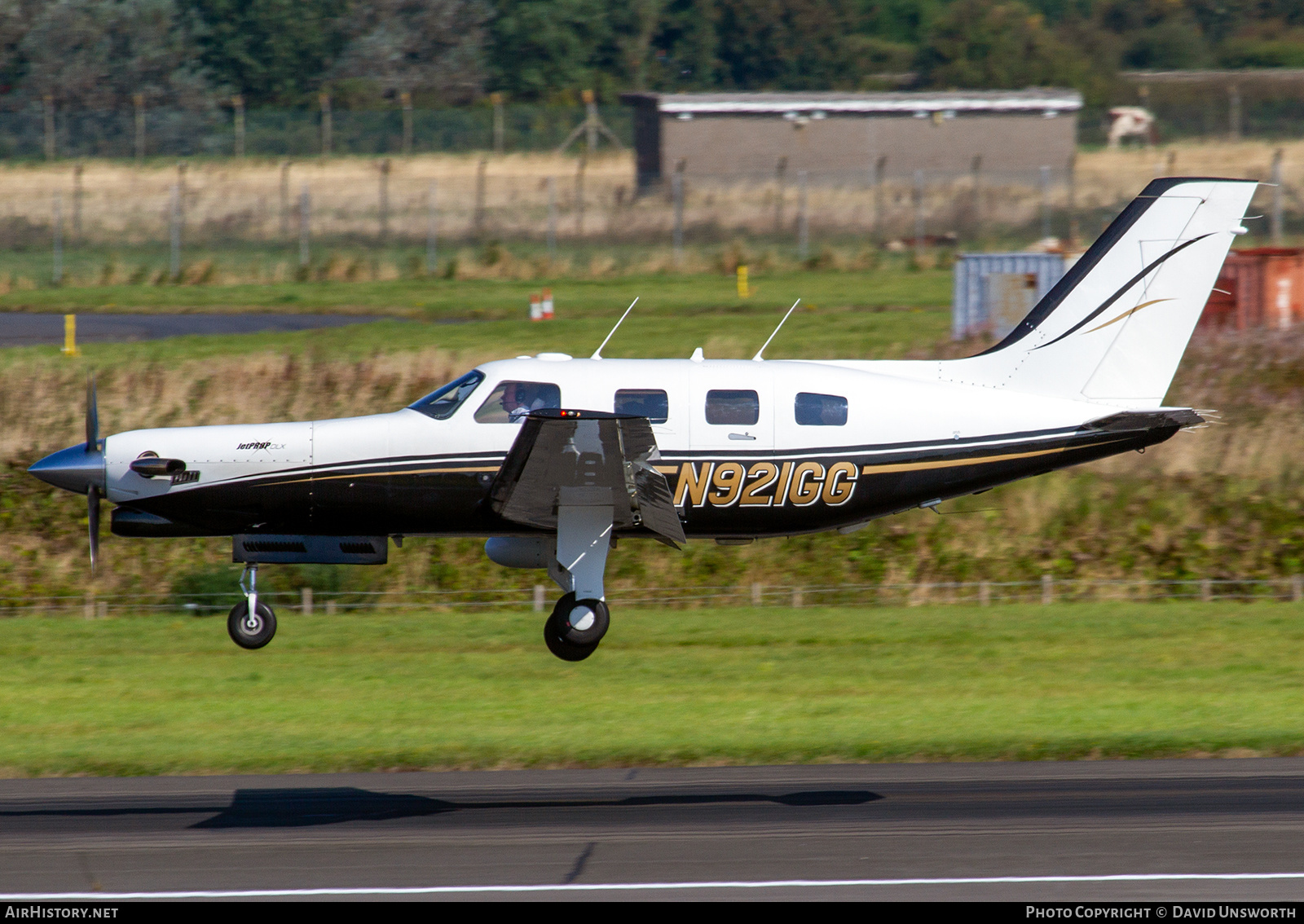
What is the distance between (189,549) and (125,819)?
1216 cm

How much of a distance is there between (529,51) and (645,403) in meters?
71.8

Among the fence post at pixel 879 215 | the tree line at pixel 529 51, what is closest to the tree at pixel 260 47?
the tree line at pixel 529 51

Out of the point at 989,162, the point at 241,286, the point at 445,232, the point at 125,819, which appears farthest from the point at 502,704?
the point at 989,162

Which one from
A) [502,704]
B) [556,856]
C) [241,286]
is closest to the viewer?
[556,856]

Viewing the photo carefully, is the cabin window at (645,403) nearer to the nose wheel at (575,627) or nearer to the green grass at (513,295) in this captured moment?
the nose wheel at (575,627)

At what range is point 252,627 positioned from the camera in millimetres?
15781

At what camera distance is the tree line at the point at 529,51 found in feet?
238

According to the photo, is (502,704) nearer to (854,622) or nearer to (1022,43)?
(854,622)

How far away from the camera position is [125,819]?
615 inches

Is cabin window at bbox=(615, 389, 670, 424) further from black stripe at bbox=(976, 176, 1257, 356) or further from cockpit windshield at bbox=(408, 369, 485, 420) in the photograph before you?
black stripe at bbox=(976, 176, 1257, 356)

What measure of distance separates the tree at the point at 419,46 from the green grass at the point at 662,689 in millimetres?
57784

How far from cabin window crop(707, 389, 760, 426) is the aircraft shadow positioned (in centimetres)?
401

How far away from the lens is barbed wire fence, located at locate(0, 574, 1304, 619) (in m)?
26.3

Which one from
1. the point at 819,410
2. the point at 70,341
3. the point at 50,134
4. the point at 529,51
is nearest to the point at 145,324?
the point at 70,341
